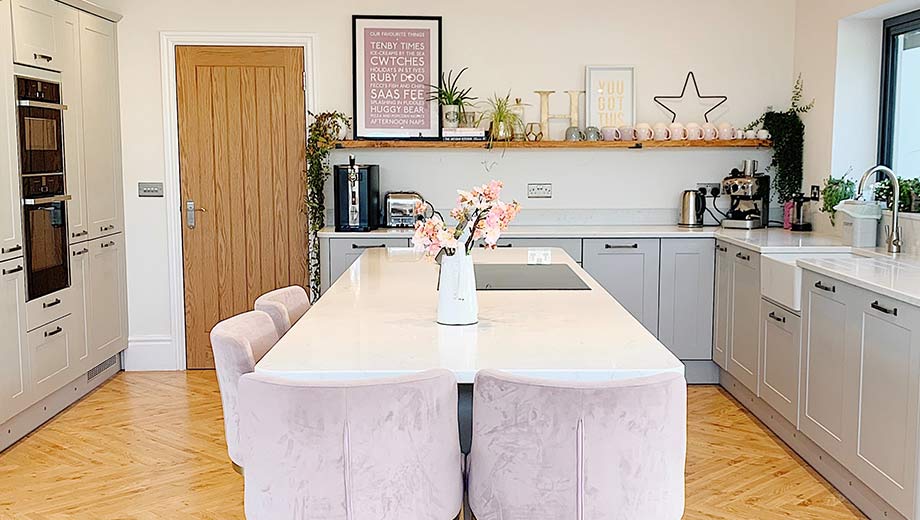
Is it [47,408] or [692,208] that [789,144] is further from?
[47,408]

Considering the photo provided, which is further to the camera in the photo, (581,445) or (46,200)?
(46,200)

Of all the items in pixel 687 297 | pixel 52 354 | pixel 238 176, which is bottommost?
pixel 52 354

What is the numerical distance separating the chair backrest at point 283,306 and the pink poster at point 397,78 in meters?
2.62

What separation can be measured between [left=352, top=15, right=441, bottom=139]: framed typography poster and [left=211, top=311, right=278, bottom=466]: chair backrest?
325 cm

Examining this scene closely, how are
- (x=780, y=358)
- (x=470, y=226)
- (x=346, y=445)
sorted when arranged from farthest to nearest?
(x=780, y=358)
(x=470, y=226)
(x=346, y=445)

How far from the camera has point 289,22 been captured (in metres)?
5.85

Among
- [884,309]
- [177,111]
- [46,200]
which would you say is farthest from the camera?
[177,111]

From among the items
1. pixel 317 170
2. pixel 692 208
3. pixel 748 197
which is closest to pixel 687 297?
pixel 692 208

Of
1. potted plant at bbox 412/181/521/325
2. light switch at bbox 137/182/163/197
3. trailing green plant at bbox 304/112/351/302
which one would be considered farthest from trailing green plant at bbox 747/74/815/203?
light switch at bbox 137/182/163/197

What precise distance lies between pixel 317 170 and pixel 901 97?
3464 mm

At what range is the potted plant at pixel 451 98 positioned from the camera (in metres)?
5.78

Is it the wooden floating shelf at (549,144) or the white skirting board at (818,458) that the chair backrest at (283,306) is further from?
the wooden floating shelf at (549,144)

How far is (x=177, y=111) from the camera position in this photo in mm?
5855

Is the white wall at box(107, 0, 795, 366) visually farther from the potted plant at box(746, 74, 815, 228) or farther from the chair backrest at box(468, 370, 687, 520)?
the chair backrest at box(468, 370, 687, 520)
